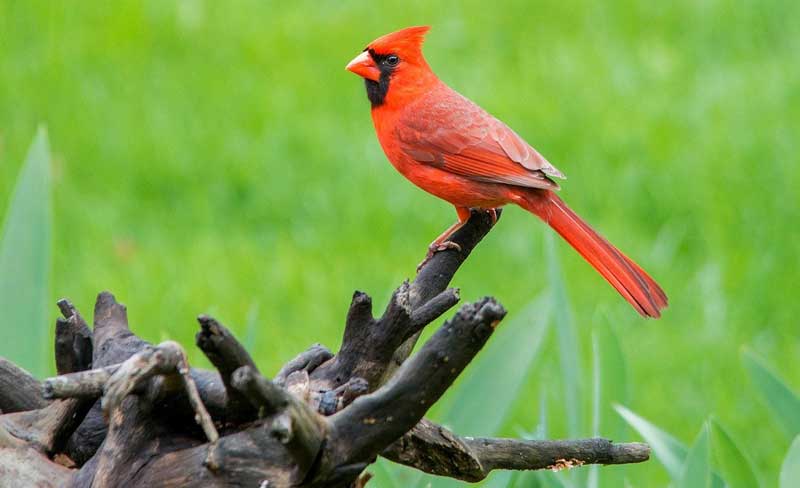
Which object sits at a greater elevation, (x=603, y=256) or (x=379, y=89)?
(x=379, y=89)

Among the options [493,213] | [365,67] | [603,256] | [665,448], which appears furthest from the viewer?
[365,67]

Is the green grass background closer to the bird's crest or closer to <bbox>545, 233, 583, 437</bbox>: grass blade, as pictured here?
<bbox>545, 233, 583, 437</bbox>: grass blade

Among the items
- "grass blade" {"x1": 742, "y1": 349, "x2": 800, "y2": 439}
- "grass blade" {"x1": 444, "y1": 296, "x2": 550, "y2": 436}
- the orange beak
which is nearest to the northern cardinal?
the orange beak

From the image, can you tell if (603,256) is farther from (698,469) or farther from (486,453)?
(486,453)

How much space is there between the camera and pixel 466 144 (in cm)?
274

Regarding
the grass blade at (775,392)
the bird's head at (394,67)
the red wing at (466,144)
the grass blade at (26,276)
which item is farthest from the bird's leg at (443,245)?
the grass blade at (26,276)

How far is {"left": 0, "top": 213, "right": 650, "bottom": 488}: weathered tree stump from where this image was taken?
1.23 meters

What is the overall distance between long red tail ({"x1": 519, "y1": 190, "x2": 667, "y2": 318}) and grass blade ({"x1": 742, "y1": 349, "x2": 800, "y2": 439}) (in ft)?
0.59

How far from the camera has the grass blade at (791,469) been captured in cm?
168

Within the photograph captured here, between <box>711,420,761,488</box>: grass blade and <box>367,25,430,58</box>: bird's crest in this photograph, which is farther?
<box>367,25,430,58</box>: bird's crest

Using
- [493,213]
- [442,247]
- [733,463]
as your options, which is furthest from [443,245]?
[733,463]

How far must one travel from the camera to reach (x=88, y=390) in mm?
1283

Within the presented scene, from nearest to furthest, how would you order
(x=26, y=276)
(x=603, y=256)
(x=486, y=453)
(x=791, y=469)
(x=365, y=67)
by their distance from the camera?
(x=486, y=453) → (x=791, y=469) → (x=26, y=276) → (x=603, y=256) → (x=365, y=67)

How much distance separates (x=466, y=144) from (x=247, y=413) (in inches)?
58.6
